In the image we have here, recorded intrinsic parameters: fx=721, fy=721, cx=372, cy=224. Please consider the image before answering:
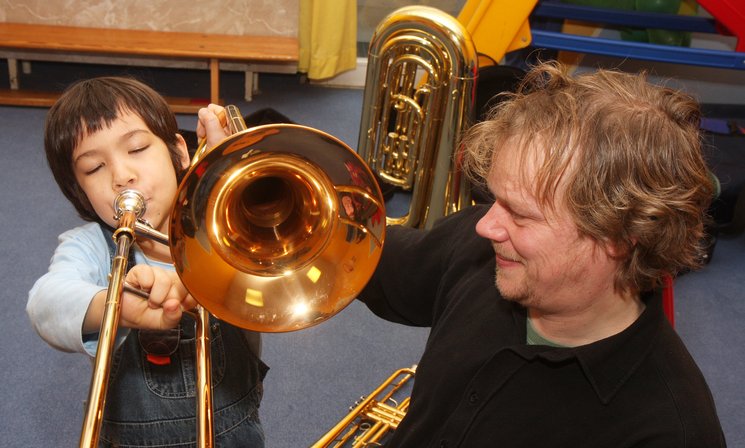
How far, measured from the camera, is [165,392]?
1308 millimetres

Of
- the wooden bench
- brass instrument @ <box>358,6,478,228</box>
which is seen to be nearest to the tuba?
brass instrument @ <box>358,6,478,228</box>

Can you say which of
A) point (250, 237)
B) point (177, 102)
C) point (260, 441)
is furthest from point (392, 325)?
point (177, 102)

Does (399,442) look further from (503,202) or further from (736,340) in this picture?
(736,340)

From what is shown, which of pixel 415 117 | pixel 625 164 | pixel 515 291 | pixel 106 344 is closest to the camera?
pixel 106 344

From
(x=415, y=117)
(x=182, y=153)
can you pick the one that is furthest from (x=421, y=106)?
(x=182, y=153)

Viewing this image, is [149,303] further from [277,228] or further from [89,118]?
[89,118]

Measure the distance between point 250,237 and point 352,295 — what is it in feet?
0.63

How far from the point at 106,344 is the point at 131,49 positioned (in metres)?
3.23

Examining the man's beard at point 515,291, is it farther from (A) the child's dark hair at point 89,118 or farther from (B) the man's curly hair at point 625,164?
(A) the child's dark hair at point 89,118

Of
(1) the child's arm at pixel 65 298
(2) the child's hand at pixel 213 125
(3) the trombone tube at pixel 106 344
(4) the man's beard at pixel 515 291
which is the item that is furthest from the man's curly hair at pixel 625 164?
(1) the child's arm at pixel 65 298

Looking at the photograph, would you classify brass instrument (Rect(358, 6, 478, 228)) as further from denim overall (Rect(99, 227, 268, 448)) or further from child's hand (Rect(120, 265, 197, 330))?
child's hand (Rect(120, 265, 197, 330))

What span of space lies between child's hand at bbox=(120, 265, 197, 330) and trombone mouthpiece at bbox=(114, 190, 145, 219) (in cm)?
8

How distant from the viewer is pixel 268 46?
13.3ft

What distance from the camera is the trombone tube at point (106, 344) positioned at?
0.81 metres
